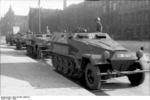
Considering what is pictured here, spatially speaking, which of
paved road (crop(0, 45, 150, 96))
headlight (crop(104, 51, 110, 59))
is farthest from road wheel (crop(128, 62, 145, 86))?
headlight (crop(104, 51, 110, 59))

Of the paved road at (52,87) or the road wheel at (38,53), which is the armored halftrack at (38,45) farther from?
the paved road at (52,87)

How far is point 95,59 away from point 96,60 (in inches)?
2.0

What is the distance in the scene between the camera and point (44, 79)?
9.55m

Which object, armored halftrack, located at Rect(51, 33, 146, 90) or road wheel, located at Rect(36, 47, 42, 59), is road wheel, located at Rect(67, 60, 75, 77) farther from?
road wheel, located at Rect(36, 47, 42, 59)

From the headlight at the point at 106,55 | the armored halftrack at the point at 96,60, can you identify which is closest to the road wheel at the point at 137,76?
the armored halftrack at the point at 96,60

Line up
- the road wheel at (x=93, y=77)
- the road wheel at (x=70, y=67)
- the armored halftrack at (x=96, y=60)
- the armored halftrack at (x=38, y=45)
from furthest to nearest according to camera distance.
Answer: the armored halftrack at (x=38, y=45) < the road wheel at (x=70, y=67) < the armored halftrack at (x=96, y=60) < the road wheel at (x=93, y=77)

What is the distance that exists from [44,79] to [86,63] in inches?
63.9

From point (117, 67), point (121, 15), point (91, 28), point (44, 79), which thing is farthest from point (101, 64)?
point (91, 28)

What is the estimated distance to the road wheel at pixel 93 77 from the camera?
8234 millimetres

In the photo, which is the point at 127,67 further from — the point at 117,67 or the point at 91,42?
the point at 91,42

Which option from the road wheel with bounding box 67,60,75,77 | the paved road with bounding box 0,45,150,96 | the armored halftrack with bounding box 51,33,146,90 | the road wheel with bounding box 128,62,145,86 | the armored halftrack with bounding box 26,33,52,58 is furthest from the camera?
the armored halftrack with bounding box 26,33,52,58

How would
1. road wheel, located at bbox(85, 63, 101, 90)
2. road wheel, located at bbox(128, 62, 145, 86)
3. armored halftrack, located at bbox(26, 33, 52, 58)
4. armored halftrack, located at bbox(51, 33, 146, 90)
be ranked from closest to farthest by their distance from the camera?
road wheel, located at bbox(85, 63, 101, 90)
armored halftrack, located at bbox(51, 33, 146, 90)
road wheel, located at bbox(128, 62, 145, 86)
armored halftrack, located at bbox(26, 33, 52, 58)

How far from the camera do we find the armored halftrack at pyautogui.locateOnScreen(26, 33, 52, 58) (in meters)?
16.8

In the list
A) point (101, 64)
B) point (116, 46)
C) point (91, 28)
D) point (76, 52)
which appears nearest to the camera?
point (101, 64)
